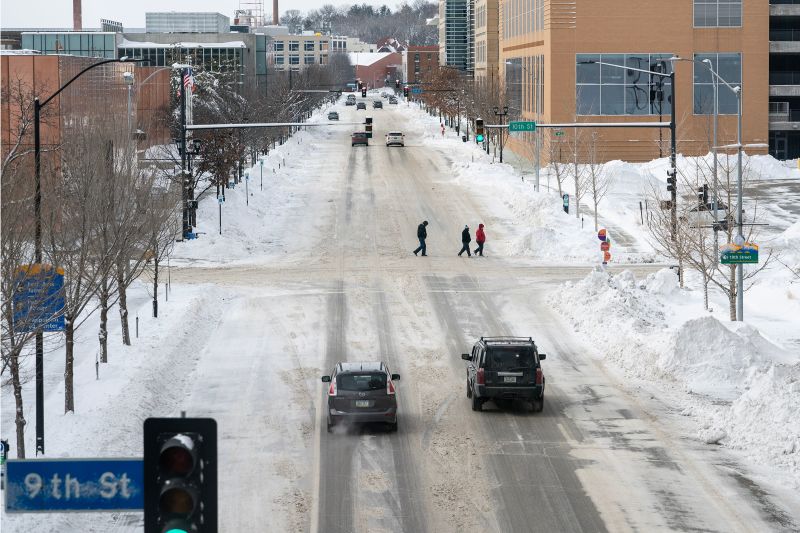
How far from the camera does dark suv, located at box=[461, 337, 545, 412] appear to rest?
78.1 ft

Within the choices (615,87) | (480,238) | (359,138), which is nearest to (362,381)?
(480,238)

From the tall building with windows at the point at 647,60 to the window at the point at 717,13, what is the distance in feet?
0.22

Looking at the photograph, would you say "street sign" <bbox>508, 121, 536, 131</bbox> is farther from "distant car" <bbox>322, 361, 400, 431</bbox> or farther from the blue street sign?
the blue street sign

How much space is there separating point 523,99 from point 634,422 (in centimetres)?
7323

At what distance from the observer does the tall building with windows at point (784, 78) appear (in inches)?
3307

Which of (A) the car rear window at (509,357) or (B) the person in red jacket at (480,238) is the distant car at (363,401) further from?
(B) the person in red jacket at (480,238)

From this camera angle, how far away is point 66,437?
21.0 metres

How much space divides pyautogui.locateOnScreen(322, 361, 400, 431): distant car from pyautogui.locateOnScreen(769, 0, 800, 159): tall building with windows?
224 feet

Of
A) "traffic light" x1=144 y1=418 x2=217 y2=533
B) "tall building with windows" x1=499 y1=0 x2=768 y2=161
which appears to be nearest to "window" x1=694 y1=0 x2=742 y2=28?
"tall building with windows" x1=499 y1=0 x2=768 y2=161

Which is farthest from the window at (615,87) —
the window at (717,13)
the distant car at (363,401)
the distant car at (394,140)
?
the distant car at (363,401)

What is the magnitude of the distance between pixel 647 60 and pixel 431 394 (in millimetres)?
58565

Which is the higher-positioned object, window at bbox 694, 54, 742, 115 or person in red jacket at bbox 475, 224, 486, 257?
window at bbox 694, 54, 742, 115

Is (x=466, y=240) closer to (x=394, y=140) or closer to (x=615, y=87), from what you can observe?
(x=615, y=87)

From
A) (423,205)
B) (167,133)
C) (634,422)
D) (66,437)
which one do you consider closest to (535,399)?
(634,422)
